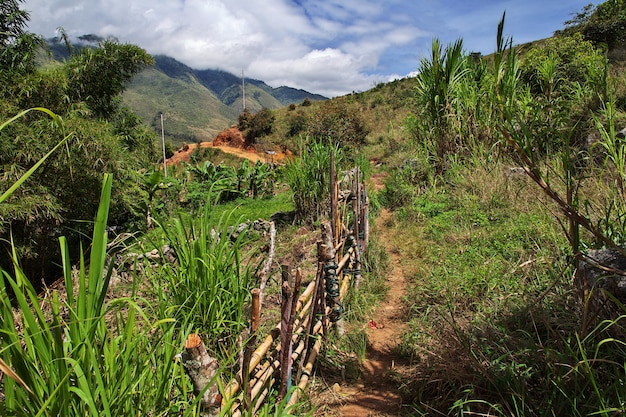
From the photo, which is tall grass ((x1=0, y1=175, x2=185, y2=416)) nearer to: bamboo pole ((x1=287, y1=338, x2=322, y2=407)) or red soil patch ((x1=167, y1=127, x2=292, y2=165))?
bamboo pole ((x1=287, y1=338, x2=322, y2=407))

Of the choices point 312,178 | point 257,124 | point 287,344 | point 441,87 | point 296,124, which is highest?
point 257,124

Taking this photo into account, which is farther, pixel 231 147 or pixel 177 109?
pixel 177 109

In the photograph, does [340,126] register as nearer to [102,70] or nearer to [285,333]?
[102,70]

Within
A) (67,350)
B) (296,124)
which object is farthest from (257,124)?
(67,350)

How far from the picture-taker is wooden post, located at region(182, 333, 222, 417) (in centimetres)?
125

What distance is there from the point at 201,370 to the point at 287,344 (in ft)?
2.22

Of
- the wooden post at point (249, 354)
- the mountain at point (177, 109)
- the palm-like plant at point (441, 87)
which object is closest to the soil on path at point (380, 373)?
the wooden post at point (249, 354)

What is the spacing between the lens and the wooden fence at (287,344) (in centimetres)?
131

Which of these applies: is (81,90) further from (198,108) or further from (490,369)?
(198,108)

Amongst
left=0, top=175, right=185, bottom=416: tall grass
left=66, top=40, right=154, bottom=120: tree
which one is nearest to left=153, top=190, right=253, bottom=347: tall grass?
left=0, top=175, right=185, bottom=416: tall grass

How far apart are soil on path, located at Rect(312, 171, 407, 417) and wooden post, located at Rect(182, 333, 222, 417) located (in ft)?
3.41

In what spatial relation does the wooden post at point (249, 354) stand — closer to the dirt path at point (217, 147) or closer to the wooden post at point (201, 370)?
the wooden post at point (201, 370)

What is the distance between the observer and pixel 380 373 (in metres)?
2.55

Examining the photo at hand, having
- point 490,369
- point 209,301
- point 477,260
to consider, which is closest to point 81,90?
point 209,301
